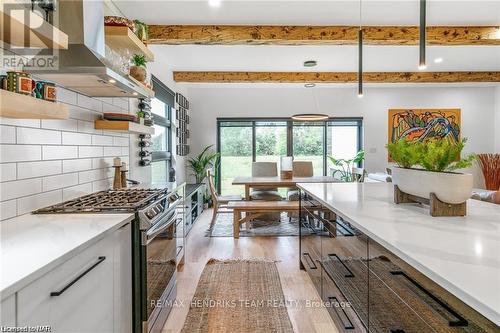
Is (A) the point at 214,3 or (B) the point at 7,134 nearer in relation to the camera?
(B) the point at 7,134

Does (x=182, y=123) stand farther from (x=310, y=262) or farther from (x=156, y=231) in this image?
(x=156, y=231)

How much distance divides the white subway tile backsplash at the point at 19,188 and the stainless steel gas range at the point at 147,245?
0.12 metres

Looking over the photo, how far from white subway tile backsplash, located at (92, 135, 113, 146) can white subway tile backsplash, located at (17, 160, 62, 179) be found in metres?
0.53

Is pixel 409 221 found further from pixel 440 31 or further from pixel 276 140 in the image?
pixel 276 140

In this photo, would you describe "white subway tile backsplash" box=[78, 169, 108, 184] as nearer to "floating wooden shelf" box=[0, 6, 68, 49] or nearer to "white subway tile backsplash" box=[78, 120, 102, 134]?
"white subway tile backsplash" box=[78, 120, 102, 134]

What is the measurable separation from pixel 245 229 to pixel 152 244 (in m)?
3.11

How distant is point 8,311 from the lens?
0.83m

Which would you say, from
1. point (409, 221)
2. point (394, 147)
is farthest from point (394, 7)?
point (409, 221)

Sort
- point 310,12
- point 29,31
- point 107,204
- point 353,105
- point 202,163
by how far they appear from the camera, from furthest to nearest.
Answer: point 353,105
point 202,163
point 310,12
point 107,204
point 29,31

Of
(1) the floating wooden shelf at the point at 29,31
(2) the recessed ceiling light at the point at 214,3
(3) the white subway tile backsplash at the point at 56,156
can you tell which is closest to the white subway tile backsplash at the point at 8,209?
(3) the white subway tile backsplash at the point at 56,156

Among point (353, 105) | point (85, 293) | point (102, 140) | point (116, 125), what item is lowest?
point (85, 293)

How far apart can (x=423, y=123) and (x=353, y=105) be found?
5.46 feet

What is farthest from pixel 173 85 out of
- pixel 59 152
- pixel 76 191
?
pixel 59 152

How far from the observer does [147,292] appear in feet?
5.79
